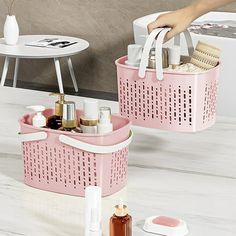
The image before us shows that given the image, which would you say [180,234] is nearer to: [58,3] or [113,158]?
[113,158]

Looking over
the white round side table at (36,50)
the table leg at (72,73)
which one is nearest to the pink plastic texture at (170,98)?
the white round side table at (36,50)

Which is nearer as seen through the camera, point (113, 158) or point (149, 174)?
point (113, 158)

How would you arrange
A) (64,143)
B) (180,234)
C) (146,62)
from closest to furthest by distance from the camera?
(180,234), (64,143), (146,62)

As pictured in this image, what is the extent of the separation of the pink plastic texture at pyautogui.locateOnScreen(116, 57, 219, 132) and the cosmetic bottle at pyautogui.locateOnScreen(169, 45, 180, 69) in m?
0.06

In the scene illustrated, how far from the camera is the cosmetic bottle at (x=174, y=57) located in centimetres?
141

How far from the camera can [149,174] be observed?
4.55 feet

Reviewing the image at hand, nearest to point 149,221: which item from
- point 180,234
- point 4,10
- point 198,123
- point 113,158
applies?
point 180,234

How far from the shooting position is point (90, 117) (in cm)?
127

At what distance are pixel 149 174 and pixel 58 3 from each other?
3436mm

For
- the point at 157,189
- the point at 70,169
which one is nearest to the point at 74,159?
the point at 70,169

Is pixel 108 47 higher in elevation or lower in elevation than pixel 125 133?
→ lower

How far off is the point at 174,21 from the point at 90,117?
0.33 meters

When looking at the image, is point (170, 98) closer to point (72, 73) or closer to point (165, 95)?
point (165, 95)

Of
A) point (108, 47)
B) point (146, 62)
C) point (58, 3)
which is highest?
point (146, 62)
